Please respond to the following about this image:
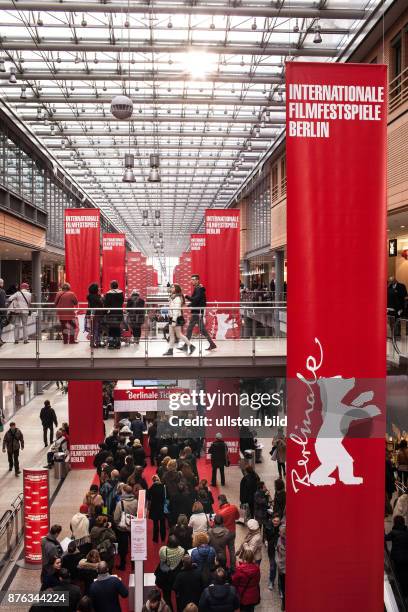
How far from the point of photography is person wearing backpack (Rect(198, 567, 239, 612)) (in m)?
7.33

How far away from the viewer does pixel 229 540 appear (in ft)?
31.4

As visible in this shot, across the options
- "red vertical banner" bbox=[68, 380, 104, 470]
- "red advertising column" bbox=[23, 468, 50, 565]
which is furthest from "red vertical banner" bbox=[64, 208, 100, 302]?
"red advertising column" bbox=[23, 468, 50, 565]

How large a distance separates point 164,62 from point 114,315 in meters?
9.98

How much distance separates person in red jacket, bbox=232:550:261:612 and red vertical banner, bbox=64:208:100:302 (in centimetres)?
993

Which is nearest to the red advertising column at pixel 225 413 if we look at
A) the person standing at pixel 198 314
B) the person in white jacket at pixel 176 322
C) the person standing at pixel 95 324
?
the person standing at pixel 198 314

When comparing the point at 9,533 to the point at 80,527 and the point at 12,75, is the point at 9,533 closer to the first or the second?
the point at 80,527

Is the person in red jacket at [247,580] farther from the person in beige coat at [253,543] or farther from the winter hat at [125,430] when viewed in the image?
the winter hat at [125,430]

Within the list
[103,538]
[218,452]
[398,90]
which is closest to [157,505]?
[103,538]

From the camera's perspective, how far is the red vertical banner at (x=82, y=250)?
56.3 ft

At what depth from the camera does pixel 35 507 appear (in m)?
11.7

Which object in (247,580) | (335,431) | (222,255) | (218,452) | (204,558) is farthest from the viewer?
(222,255)

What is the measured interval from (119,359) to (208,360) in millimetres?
1855

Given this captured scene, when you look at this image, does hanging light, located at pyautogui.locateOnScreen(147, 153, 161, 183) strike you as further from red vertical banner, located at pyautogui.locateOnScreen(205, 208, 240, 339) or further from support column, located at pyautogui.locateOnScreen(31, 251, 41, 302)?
support column, located at pyautogui.locateOnScreen(31, 251, 41, 302)

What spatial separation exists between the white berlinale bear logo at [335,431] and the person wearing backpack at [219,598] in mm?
1723
